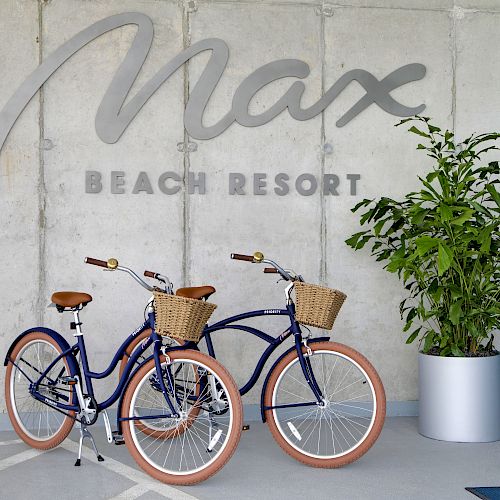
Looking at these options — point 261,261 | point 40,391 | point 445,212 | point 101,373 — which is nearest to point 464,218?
point 445,212

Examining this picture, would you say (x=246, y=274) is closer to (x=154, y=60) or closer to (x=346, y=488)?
(x=154, y=60)

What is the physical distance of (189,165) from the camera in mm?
4586

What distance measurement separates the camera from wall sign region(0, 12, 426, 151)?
4.42 m

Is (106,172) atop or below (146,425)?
atop

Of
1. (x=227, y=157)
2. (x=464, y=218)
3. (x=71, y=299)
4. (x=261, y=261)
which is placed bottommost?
(x=71, y=299)

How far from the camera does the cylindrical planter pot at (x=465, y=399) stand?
13.4 ft

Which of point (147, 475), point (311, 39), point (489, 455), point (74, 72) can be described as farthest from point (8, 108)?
point (489, 455)

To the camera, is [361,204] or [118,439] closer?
[118,439]

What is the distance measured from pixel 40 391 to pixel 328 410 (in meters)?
1.45

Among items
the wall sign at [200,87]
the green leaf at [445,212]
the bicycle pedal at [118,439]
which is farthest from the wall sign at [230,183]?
the bicycle pedal at [118,439]

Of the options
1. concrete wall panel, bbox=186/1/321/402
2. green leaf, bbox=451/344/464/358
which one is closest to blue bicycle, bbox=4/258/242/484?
concrete wall panel, bbox=186/1/321/402

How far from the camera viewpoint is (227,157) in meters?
4.62

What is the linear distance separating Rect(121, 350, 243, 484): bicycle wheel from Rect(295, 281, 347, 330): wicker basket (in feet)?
1.53

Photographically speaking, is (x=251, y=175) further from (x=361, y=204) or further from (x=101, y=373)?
(x=101, y=373)
